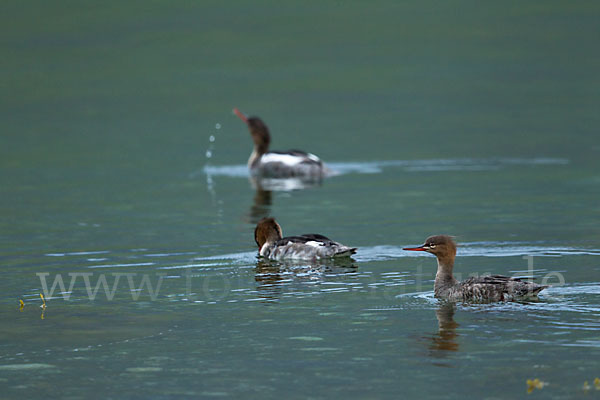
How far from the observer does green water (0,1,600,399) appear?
11094mm

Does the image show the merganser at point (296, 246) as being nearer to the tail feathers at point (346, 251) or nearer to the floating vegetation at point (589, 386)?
the tail feathers at point (346, 251)

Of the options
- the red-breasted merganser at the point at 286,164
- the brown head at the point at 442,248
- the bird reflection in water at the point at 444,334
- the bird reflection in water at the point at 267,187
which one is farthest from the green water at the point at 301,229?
the red-breasted merganser at the point at 286,164

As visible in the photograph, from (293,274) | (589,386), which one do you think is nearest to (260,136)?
(293,274)

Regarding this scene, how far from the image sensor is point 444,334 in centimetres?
1209

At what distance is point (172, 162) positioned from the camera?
39.7m

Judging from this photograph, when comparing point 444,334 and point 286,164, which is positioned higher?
point 286,164

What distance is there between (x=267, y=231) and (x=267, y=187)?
485 inches

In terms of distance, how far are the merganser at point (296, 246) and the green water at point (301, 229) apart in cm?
35

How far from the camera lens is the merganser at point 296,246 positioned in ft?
55.6

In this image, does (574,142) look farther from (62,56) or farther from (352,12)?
(352,12)

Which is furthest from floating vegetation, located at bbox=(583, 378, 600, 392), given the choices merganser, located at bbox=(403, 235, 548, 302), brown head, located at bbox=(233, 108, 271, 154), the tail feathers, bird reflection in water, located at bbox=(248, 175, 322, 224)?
brown head, located at bbox=(233, 108, 271, 154)

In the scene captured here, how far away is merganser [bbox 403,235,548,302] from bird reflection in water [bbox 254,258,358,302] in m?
1.66

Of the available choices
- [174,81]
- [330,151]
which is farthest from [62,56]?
[330,151]

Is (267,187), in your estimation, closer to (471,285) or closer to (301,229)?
(301,229)
